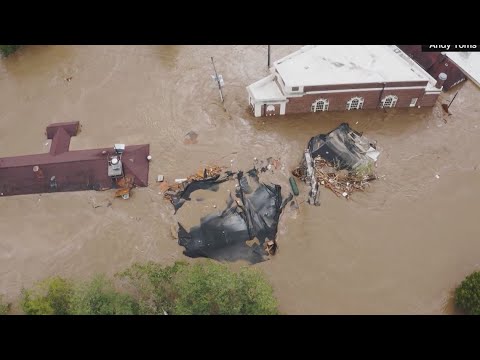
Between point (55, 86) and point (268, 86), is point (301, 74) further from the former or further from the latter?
point (55, 86)

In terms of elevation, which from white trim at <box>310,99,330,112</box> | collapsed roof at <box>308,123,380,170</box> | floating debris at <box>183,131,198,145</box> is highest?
white trim at <box>310,99,330,112</box>

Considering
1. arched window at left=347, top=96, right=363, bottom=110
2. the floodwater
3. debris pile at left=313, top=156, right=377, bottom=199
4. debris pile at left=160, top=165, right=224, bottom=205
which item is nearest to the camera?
the floodwater

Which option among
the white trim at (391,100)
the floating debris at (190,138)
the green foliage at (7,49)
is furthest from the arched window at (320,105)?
the green foliage at (7,49)

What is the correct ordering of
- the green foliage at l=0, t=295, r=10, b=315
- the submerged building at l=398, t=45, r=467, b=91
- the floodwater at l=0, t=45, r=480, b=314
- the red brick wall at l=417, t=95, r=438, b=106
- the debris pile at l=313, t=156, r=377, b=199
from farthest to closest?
the submerged building at l=398, t=45, r=467, b=91, the red brick wall at l=417, t=95, r=438, b=106, the debris pile at l=313, t=156, r=377, b=199, the floodwater at l=0, t=45, r=480, b=314, the green foliage at l=0, t=295, r=10, b=315

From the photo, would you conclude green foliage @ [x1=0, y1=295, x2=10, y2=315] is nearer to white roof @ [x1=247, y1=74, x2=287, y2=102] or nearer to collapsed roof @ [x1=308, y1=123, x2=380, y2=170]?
white roof @ [x1=247, y1=74, x2=287, y2=102]

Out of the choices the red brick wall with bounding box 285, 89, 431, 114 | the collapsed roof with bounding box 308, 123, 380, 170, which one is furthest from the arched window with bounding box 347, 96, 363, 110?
the collapsed roof with bounding box 308, 123, 380, 170

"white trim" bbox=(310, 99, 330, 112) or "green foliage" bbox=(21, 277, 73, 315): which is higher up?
"white trim" bbox=(310, 99, 330, 112)

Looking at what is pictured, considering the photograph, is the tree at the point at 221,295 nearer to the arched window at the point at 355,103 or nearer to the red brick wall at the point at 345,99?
the red brick wall at the point at 345,99

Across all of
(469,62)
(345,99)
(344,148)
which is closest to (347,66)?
(345,99)
